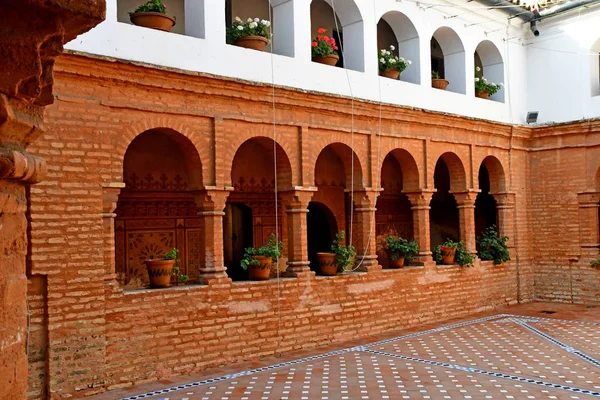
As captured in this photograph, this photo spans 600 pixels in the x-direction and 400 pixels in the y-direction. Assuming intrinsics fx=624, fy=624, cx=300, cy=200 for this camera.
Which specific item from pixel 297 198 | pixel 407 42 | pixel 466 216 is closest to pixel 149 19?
pixel 297 198

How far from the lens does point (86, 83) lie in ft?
26.7

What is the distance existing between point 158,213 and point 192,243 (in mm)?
929

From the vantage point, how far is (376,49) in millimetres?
12203

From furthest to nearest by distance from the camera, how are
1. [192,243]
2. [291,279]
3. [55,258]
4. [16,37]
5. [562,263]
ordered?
[562,263] < [192,243] < [291,279] < [55,258] < [16,37]

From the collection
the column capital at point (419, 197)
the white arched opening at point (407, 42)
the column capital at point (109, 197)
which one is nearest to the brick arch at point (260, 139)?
the column capital at point (109, 197)

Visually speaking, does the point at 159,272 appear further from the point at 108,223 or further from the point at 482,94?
the point at 482,94

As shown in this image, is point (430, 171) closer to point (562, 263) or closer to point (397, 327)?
point (397, 327)

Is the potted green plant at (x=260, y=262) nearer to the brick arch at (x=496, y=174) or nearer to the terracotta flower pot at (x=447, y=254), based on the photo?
the terracotta flower pot at (x=447, y=254)

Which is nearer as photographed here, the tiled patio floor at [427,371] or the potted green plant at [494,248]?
the tiled patio floor at [427,371]

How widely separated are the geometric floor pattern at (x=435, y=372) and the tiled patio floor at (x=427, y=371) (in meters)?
0.01

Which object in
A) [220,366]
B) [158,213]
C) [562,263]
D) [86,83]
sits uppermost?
[86,83]

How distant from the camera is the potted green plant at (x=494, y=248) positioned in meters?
14.8

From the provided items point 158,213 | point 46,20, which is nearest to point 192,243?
point 158,213

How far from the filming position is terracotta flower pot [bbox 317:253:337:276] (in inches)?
443
